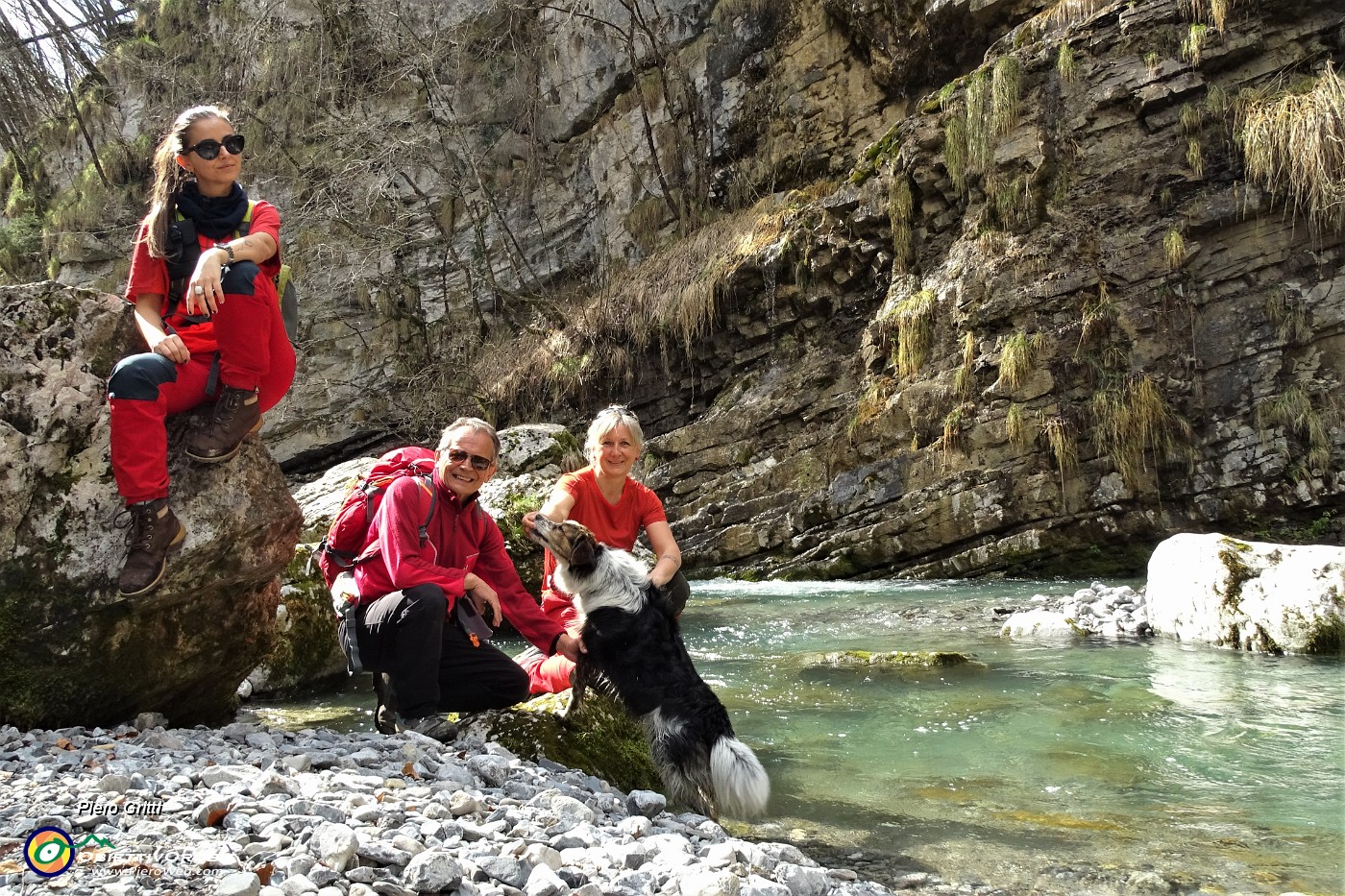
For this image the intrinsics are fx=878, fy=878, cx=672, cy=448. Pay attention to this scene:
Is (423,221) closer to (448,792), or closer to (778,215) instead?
(778,215)

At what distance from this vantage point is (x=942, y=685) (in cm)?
552

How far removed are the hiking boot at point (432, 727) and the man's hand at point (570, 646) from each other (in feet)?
1.83

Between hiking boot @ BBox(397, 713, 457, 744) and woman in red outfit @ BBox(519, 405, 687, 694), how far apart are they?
0.67 m

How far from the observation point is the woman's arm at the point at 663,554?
4160 mm

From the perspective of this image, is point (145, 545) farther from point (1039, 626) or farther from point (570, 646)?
point (1039, 626)

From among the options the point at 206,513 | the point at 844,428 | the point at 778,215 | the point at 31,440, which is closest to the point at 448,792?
the point at 206,513

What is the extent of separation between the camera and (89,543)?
11.9 feet

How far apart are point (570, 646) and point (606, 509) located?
956 mm

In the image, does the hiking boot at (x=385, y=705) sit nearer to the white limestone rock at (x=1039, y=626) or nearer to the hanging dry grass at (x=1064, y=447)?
the white limestone rock at (x=1039, y=626)

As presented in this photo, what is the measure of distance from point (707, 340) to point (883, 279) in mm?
3091

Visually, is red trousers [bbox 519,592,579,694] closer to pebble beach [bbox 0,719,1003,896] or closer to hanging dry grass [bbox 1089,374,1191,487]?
pebble beach [bbox 0,719,1003,896]

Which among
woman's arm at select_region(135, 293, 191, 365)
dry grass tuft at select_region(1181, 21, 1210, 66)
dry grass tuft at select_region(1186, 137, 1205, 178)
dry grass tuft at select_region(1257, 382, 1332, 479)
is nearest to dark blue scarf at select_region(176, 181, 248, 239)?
woman's arm at select_region(135, 293, 191, 365)

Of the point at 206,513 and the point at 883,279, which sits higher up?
the point at 883,279

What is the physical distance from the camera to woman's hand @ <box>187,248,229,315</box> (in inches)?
131
